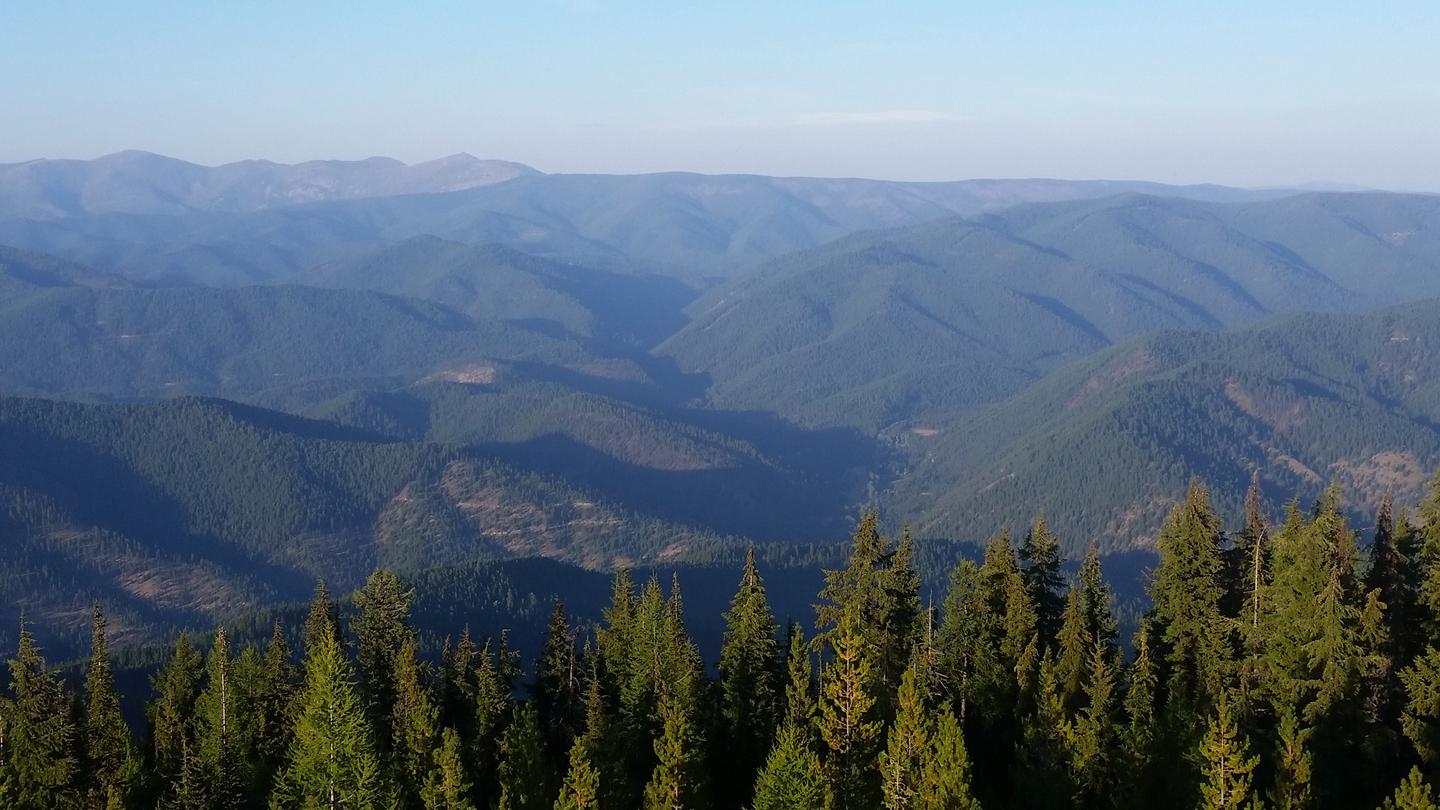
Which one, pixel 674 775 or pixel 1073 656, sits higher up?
pixel 1073 656

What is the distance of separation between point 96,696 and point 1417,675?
193 ft

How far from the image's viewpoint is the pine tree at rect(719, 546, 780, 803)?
58.4 m

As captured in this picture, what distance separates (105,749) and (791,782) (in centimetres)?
3365

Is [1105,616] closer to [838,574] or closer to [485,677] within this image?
[838,574]

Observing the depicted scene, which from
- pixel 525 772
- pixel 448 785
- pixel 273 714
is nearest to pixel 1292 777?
pixel 525 772

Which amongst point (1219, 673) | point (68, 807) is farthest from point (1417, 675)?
point (68, 807)

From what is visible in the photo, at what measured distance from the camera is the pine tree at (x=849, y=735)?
4396 centimetres

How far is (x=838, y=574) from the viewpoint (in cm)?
5578

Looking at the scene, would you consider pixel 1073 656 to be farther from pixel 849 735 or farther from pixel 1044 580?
pixel 849 735

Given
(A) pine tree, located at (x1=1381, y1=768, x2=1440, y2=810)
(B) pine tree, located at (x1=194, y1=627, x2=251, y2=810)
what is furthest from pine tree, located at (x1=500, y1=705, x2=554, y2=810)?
(A) pine tree, located at (x1=1381, y1=768, x2=1440, y2=810)

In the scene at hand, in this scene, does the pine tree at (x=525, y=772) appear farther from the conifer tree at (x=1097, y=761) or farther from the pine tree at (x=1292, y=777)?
the pine tree at (x=1292, y=777)

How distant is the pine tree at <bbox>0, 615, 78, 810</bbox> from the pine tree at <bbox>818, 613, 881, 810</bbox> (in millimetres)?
34564

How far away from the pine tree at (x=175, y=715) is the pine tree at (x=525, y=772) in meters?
17.8

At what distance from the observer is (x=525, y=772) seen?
5006 centimetres
